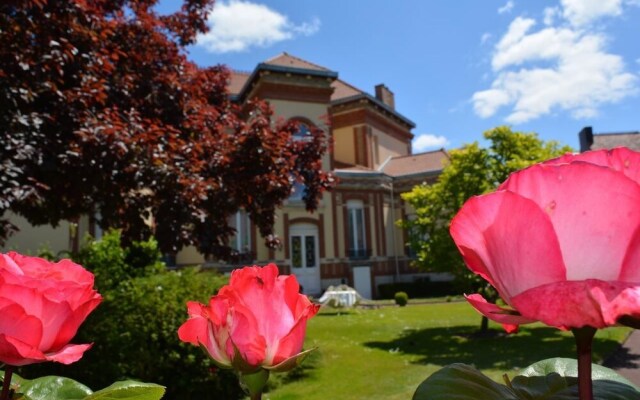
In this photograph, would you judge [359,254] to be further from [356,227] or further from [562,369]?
[562,369]

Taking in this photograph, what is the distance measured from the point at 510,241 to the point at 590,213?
0.08 metres

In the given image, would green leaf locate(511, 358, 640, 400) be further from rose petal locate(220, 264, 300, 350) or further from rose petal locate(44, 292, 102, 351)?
rose petal locate(44, 292, 102, 351)

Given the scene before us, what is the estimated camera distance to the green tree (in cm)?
1280

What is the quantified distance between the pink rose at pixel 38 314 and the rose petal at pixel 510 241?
516 mm

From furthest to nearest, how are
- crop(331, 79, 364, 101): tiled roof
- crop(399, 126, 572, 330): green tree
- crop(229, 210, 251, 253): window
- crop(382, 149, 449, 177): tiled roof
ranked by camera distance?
crop(331, 79, 364, 101): tiled roof < crop(382, 149, 449, 177): tiled roof < crop(229, 210, 251, 253): window < crop(399, 126, 572, 330): green tree

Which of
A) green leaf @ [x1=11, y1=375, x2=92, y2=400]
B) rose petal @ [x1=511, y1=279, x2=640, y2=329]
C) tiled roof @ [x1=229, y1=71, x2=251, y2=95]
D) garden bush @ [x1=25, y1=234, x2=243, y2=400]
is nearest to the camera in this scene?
rose petal @ [x1=511, y1=279, x2=640, y2=329]

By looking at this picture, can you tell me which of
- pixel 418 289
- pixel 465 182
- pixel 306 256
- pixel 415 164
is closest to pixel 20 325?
pixel 465 182

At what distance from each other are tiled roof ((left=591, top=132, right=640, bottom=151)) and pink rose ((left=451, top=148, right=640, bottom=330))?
3560 cm

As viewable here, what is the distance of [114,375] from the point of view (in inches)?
251

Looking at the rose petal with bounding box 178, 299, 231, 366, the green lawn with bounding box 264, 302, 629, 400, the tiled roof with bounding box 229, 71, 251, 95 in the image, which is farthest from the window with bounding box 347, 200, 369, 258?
the rose petal with bounding box 178, 299, 231, 366

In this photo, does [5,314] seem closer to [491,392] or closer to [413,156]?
[491,392]

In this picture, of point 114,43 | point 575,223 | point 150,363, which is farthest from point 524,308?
point 114,43

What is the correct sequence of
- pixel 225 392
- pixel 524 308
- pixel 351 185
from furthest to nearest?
1. pixel 351 185
2. pixel 225 392
3. pixel 524 308

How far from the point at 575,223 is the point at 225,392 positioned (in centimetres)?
732
